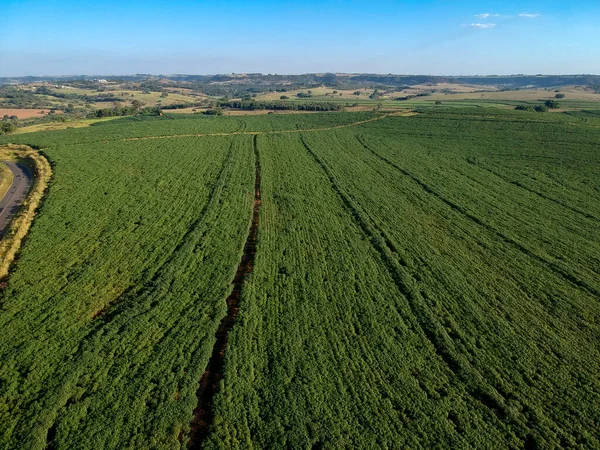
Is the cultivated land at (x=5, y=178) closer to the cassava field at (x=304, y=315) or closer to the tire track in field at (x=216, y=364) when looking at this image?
the cassava field at (x=304, y=315)

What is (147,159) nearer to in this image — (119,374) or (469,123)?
(119,374)

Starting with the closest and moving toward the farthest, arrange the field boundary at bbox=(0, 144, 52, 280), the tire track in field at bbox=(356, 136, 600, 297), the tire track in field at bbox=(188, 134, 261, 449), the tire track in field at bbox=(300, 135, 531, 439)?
the tire track in field at bbox=(188, 134, 261, 449)
the tire track in field at bbox=(300, 135, 531, 439)
the tire track in field at bbox=(356, 136, 600, 297)
the field boundary at bbox=(0, 144, 52, 280)

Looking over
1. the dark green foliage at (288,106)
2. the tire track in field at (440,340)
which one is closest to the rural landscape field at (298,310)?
the tire track in field at (440,340)

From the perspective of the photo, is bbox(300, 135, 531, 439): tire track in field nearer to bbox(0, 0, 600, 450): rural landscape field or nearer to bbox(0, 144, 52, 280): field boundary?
bbox(0, 0, 600, 450): rural landscape field

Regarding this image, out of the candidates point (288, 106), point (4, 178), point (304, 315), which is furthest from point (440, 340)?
point (288, 106)

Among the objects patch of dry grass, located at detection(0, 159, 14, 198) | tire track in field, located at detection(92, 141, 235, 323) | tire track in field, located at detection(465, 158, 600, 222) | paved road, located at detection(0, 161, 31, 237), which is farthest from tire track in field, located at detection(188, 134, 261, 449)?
patch of dry grass, located at detection(0, 159, 14, 198)

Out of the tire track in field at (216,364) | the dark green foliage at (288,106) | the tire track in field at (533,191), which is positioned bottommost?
the tire track in field at (216,364)

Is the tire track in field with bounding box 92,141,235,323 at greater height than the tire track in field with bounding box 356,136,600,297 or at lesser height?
greater
